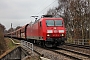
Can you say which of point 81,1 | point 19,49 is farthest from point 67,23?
point 19,49

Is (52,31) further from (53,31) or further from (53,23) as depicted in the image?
(53,23)

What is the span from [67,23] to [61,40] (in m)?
34.3

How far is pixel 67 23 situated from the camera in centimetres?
5528

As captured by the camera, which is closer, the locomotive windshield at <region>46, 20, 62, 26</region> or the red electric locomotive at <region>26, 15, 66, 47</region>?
the red electric locomotive at <region>26, 15, 66, 47</region>

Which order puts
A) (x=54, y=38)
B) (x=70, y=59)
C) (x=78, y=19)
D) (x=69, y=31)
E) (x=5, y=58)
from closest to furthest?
(x=70, y=59), (x=54, y=38), (x=5, y=58), (x=78, y=19), (x=69, y=31)

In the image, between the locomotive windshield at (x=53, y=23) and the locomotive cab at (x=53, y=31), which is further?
the locomotive windshield at (x=53, y=23)

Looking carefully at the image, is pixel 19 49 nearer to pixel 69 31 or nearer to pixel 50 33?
pixel 50 33

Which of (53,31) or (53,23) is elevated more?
(53,23)

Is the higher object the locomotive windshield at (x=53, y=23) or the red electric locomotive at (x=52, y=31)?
the locomotive windshield at (x=53, y=23)

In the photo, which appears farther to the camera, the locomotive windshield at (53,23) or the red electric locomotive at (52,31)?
the locomotive windshield at (53,23)

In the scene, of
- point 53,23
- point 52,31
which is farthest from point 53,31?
point 53,23

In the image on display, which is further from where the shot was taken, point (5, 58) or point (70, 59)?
point (5, 58)

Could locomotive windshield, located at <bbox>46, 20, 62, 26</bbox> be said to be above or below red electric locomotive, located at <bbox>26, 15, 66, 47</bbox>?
above

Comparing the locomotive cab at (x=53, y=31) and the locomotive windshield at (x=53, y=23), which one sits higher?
the locomotive windshield at (x=53, y=23)
